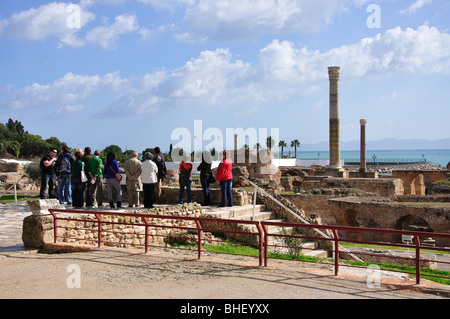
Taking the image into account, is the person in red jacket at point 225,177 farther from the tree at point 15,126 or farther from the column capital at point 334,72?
the tree at point 15,126

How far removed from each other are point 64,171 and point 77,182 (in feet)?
2.56

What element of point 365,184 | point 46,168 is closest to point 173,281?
point 46,168

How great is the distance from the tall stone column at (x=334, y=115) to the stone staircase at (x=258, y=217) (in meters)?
22.8

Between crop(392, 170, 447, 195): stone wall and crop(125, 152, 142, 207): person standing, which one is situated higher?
crop(125, 152, 142, 207): person standing

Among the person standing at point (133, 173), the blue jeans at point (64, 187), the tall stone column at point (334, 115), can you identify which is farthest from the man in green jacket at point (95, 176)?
the tall stone column at point (334, 115)

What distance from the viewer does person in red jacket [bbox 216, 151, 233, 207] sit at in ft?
43.6

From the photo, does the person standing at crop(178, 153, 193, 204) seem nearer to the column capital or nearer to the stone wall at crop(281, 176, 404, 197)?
the stone wall at crop(281, 176, 404, 197)

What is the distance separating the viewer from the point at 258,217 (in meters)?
13.2

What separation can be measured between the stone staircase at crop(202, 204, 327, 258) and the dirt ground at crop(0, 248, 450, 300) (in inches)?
151

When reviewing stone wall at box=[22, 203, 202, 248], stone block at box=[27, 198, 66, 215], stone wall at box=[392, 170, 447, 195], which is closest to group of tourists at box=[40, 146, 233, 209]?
stone wall at box=[22, 203, 202, 248]

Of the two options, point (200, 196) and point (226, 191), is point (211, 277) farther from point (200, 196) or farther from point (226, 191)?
point (200, 196)
